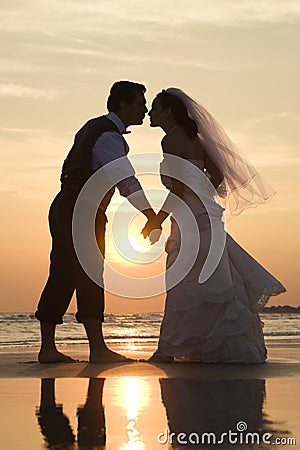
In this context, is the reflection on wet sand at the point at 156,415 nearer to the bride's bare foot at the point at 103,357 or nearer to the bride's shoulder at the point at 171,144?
the bride's bare foot at the point at 103,357

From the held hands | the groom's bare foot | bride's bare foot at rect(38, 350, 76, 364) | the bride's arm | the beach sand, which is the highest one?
the bride's arm

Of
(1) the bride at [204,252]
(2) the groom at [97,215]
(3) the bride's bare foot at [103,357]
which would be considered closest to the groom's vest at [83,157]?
(2) the groom at [97,215]

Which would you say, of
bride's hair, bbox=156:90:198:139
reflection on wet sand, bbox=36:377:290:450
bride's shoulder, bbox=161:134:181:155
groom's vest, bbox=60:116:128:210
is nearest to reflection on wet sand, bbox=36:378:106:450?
reflection on wet sand, bbox=36:377:290:450

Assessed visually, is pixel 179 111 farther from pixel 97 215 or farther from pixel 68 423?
pixel 68 423

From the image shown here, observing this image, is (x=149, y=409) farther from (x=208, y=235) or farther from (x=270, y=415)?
(x=208, y=235)

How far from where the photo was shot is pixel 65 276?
847cm

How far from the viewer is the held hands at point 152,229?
8172 mm

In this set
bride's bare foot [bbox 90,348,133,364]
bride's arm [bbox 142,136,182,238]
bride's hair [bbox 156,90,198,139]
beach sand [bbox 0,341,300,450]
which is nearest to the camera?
beach sand [bbox 0,341,300,450]

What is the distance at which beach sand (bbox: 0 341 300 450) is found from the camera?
4.23m

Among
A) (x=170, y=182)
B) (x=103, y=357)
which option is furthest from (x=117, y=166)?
(x=103, y=357)

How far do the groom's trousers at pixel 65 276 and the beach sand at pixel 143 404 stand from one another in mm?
499

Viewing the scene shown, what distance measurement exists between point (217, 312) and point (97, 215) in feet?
4.39

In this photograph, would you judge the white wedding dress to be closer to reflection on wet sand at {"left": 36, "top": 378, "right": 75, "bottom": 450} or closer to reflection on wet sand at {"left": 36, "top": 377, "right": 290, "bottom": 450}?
reflection on wet sand at {"left": 36, "top": 377, "right": 290, "bottom": 450}

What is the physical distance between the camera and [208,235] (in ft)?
27.9
